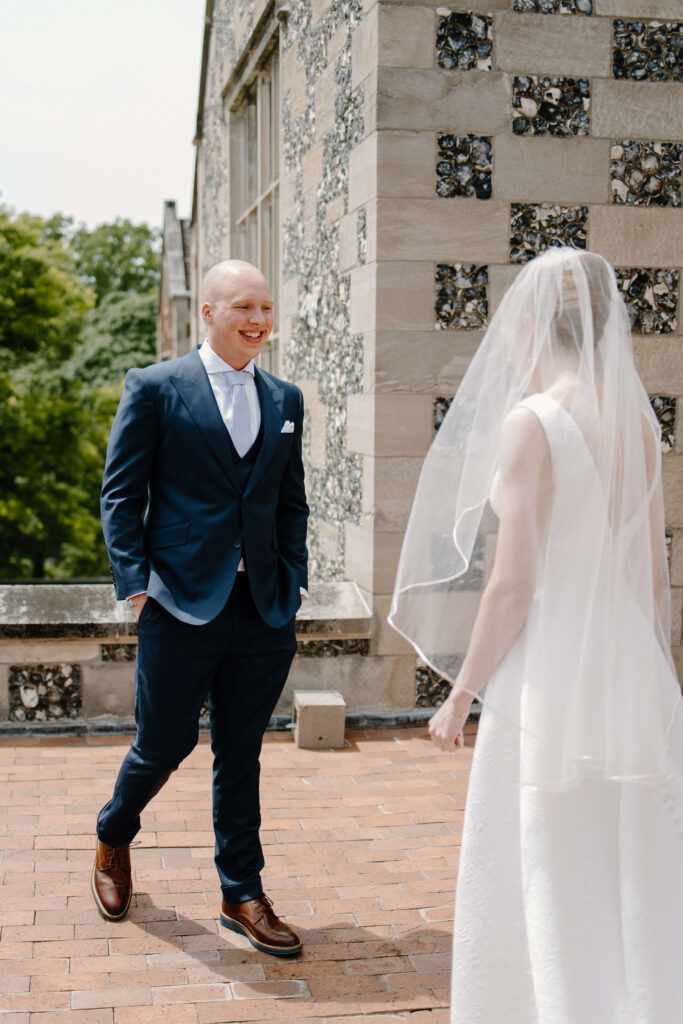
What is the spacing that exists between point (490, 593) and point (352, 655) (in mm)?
3148

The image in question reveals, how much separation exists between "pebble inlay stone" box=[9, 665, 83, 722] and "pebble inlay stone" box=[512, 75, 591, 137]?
135 inches

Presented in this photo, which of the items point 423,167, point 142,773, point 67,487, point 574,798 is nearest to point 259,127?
point 423,167

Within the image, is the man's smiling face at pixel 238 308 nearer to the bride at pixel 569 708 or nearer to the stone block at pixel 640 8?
the bride at pixel 569 708

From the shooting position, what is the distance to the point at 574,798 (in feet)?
7.88

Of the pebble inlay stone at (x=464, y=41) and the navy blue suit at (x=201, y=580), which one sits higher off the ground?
the pebble inlay stone at (x=464, y=41)

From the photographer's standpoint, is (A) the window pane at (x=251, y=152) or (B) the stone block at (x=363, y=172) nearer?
(B) the stone block at (x=363, y=172)

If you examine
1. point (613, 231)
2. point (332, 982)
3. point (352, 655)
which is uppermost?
point (613, 231)

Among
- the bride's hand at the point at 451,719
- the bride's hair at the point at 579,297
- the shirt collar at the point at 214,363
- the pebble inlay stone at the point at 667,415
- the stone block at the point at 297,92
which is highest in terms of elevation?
the stone block at the point at 297,92

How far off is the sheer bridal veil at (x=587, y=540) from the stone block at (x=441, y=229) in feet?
9.26

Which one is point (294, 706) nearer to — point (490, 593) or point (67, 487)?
point (490, 593)

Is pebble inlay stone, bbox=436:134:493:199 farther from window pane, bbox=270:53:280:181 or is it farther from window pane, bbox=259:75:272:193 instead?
window pane, bbox=259:75:272:193

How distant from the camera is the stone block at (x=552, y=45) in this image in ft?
17.2

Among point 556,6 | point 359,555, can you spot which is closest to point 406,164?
point 556,6

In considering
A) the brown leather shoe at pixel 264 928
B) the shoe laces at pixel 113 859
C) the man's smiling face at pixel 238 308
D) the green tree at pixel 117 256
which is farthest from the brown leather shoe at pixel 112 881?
the green tree at pixel 117 256
